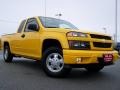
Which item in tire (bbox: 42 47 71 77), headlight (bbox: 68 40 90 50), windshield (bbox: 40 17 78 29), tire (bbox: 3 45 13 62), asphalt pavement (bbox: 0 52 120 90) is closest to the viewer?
asphalt pavement (bbox: 0 52 120 90)

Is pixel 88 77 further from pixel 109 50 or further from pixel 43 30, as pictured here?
pixel 43 30

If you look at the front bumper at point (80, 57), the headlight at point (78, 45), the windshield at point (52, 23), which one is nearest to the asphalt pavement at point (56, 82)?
the front bumper at point (80, 57)

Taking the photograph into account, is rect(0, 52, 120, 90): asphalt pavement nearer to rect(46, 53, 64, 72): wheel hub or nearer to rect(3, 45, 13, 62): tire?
rect(46, 53, 64, 72): wheel hub

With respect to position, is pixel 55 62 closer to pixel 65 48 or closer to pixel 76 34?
pixel 65 48

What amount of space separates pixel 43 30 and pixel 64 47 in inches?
48.2

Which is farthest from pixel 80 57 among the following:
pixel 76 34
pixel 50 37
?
pixel 50 37

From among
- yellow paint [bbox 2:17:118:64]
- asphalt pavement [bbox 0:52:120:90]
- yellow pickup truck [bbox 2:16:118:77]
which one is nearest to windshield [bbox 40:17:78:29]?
yellow pickup truck [bbox 2:16:118:77]

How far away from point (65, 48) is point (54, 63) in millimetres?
580

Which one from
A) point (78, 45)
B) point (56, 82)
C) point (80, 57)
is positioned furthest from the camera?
point (78, 45)

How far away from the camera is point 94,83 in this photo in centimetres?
625

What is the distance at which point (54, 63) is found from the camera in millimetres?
6887

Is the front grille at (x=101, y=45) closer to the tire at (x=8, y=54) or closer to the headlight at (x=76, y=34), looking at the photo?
the headlight at (x=76, y=34)

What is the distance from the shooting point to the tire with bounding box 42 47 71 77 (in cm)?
670

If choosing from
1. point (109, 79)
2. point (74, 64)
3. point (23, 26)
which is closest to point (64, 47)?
point (74, 64)
